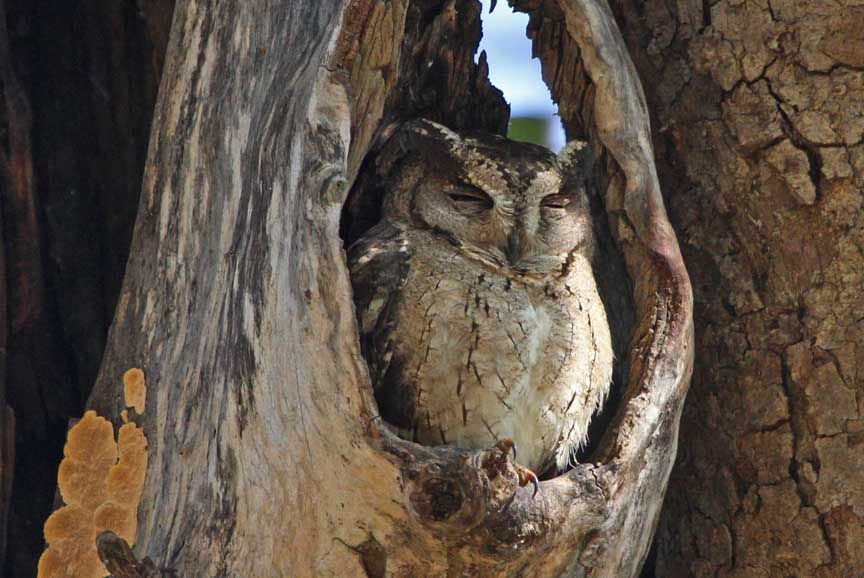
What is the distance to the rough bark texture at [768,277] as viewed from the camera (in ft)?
8.18

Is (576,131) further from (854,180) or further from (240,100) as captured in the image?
(240,100)

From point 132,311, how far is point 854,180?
61.3 inches

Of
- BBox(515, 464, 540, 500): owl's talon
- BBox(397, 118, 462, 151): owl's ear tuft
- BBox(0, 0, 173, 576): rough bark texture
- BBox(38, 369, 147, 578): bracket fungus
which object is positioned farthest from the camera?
BBox(397, 118, 462, 151): owl's ear tuft

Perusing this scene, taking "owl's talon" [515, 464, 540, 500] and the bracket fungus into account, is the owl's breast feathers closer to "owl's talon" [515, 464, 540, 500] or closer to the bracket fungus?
"owl's talon" [515, 464, 540, 500]

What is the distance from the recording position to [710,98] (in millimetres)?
2686

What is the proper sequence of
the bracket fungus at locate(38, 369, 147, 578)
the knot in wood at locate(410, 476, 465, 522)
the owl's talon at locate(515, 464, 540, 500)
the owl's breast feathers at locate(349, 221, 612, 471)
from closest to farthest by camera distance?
the knot in wood at locate(410, 476, 465, 522) < the owl's talon at locate(515, 464, 540, 500) < the bracket fungus at locate(38, 369, 147, 578) < the owl's breast feathers at locate(349, 221, 612, 471)

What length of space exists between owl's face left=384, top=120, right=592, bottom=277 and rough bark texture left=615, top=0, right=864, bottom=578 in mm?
259

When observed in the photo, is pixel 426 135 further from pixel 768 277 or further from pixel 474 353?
pixel 768 277

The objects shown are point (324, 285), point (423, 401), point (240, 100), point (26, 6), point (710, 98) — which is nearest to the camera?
point (324, 285)

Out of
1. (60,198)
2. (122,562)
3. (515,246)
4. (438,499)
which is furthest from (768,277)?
(60,198)

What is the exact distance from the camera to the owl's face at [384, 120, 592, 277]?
271cm

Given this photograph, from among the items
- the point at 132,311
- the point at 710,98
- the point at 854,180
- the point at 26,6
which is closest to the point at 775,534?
the point at 854,180

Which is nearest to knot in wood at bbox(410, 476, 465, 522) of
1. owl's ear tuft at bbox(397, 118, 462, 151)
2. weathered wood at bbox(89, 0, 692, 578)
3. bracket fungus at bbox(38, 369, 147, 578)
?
weathered wood at bbox(89, 0, 692, 578)

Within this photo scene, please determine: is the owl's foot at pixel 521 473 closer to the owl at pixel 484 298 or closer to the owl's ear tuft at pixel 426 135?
the owl at pixel 484 298
